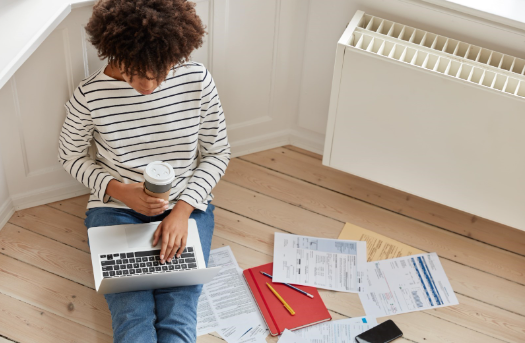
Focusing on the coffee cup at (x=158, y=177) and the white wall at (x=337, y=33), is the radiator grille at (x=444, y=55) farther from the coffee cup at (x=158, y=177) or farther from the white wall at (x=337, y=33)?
the coffee cup at (x=158, y=177)

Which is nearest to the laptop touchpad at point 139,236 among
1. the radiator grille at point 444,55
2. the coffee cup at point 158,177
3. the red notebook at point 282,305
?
the coffee cup at point 158,177

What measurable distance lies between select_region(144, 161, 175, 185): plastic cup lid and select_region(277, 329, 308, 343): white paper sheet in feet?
1.72

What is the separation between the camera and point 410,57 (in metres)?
1.58

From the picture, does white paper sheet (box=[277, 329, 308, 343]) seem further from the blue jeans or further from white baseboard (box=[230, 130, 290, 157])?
white baseboard (box=[230, 130, 290, 157])

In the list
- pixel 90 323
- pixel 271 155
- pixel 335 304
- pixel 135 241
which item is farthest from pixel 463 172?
pixel 90 323

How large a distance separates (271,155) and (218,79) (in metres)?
0.36

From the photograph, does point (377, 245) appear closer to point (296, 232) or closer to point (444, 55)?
point (296, 232)

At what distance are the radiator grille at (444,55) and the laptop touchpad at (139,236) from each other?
0.70 m

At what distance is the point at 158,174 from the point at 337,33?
2.54 feet

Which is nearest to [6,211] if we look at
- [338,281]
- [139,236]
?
[139,236]

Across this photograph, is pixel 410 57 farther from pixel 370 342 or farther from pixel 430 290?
pixel 370 342

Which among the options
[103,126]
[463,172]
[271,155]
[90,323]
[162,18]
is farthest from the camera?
[271,155]

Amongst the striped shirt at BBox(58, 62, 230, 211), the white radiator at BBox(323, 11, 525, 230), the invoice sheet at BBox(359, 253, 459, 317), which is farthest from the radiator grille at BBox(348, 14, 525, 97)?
the invoice sheet at BBox(359, 253, 459, 317)

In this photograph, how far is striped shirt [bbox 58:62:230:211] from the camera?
1381mm
